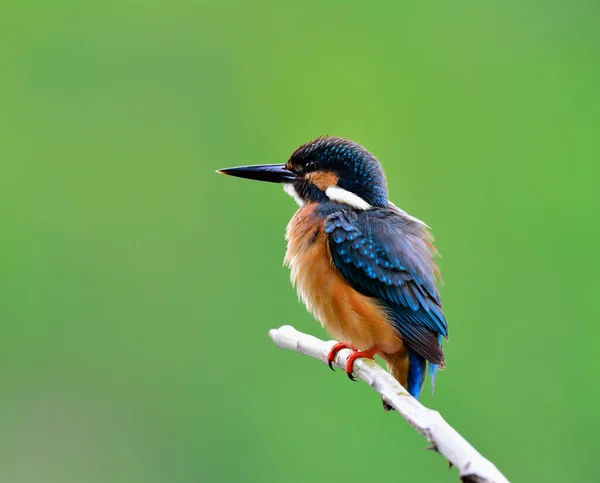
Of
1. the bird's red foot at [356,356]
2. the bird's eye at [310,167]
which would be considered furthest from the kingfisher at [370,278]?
the bird's eye at [310,167]

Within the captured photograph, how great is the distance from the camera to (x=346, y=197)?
200 centimetres

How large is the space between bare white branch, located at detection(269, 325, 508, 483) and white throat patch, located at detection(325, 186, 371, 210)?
0.41 metres

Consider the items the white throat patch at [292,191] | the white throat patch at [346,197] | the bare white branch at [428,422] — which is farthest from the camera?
the white throat patch at [292,191]


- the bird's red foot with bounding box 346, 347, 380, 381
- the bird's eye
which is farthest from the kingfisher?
the bird's eye

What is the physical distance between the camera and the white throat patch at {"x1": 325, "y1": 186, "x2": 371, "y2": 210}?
6.47ft

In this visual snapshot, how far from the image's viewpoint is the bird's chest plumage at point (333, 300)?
1843mm

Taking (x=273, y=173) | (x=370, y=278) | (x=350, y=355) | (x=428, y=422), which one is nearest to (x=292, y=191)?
(x=273, y=173)

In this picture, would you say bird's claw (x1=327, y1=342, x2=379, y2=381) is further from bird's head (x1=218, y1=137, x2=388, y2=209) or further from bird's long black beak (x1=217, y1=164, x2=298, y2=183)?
bird's long black beak (x1=217, y1=164, x2=298, y2=183)

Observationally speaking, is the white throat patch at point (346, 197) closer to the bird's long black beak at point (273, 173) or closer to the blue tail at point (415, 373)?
the bird's long black beak at point (273, 173)

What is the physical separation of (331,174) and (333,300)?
331 millimetres

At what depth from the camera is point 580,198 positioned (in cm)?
317

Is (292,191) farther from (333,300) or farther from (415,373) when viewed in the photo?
(415,373)

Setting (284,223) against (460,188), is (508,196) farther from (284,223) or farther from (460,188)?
(284,223)

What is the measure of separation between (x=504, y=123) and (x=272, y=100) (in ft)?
3.34
